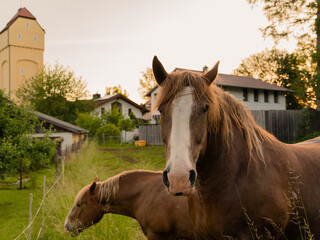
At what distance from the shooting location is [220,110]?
98.1 inches

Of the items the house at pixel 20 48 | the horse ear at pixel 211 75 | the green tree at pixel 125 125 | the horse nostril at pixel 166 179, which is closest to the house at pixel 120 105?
the green tree at pixel 125 125

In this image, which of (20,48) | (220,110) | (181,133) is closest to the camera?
(181,133)

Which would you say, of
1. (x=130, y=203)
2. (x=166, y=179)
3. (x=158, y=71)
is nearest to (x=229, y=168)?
(x=166, y=179)

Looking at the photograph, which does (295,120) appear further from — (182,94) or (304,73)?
(182,94)

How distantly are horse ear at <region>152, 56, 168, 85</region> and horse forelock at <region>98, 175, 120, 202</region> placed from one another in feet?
9.88

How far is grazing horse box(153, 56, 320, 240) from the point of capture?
216 centimetres

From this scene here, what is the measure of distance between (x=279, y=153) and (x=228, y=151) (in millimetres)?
537

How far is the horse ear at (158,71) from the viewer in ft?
7.70

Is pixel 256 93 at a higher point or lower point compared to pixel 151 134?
higher

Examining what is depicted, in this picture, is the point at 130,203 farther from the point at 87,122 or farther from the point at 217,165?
the point at 87,122

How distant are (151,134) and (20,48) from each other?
2905cm

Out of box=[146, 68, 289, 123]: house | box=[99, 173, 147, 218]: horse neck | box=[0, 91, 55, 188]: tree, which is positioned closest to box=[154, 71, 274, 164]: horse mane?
box=[99, 173, 147, 218]: horse neck

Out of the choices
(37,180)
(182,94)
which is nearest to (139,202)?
(182,94)

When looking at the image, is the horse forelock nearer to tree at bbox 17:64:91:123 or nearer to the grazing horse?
the grazing horse
